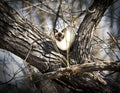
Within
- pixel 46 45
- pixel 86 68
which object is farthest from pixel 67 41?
pixel 86 68

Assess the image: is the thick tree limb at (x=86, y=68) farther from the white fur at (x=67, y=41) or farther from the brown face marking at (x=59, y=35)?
the brown face marking at (x=59, y=35)

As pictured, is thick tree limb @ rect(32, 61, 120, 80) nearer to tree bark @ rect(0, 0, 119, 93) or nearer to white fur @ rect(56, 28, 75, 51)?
tree bark @ rect(0, 0, 119, 93)

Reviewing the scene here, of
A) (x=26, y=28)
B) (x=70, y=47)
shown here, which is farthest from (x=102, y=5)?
(x=26, y=28)

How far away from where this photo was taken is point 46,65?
2275mm

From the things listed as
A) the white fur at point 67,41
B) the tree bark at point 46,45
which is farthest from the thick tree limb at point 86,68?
the white fur at point 67,41

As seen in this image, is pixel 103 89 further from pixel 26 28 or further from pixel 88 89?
pixel 26 28

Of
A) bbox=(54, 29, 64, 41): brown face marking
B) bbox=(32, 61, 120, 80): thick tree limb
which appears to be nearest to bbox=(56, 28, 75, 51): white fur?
bbox=(54, 29, 64, 41): brown face marking

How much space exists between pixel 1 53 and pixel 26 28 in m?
0.83

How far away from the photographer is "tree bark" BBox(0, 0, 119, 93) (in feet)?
7.14

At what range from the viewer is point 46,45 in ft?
7.51

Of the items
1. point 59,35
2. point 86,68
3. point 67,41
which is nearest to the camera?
point 86,68

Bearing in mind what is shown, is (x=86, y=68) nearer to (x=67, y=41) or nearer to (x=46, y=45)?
(x=67, y=41)

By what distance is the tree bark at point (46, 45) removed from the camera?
218 cm

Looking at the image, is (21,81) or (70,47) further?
(21,81)
